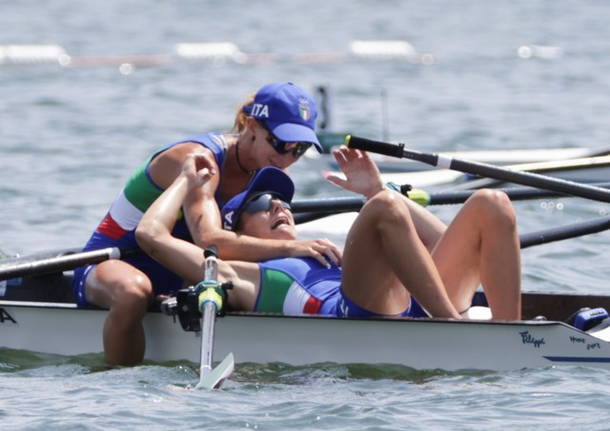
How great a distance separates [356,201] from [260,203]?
1.41 metres

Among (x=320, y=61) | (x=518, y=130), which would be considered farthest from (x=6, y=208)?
(x=320, y=61)

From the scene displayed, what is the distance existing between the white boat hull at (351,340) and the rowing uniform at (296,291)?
0.11m

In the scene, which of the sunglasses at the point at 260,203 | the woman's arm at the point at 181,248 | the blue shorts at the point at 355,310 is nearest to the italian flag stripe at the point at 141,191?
the woman's arm at the point at 181,248

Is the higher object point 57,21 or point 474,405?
point 57,21

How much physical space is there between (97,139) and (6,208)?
4.86 metres

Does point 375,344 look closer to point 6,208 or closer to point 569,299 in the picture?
point 569,299

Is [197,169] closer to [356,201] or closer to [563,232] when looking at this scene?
[356,201]

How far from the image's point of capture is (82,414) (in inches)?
225

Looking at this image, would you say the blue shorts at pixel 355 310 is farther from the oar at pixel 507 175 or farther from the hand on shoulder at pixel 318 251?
the oar at pixel 507 175

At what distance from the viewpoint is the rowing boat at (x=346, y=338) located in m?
5.88

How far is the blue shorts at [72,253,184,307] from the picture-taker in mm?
6605

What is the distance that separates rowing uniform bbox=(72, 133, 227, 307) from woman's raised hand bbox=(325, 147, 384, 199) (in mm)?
590

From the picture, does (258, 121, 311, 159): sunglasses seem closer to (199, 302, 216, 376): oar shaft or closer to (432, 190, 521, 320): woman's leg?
(432, 190, 521, 320): woman's leg

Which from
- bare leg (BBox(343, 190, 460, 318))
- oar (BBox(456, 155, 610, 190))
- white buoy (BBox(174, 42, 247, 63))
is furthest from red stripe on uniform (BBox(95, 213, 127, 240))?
white buoy (BBox(174, 42, 247, 63))
